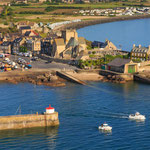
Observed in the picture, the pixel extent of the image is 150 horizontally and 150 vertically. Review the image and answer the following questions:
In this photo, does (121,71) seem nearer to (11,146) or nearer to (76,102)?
(76,102)

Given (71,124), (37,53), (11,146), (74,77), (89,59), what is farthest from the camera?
(37,53)

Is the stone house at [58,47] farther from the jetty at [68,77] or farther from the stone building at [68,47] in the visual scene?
the jetty at [68,77]

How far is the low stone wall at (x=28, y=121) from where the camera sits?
5878 centimetres

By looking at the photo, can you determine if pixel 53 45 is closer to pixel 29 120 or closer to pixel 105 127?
pixel 29 120

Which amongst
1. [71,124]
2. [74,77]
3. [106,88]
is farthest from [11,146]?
[74,77]

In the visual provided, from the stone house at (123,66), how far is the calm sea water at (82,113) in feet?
16.8

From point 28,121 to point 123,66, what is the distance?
122 ft

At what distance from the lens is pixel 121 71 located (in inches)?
3617

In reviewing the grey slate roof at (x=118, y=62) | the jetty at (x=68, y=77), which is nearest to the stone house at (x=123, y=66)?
the grey slate roof at (x=118, y=62)

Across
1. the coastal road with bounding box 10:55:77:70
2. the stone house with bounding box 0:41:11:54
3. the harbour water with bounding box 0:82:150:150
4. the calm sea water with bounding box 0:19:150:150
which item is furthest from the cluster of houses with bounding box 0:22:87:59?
the calm sea water with bounding box 0:19:150:150

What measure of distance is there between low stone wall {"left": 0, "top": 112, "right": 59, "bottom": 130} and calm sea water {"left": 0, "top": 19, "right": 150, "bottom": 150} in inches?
34.6

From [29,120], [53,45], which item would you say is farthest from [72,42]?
[29,120]

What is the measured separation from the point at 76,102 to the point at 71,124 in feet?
40.0

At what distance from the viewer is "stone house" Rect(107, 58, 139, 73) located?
9150cm
